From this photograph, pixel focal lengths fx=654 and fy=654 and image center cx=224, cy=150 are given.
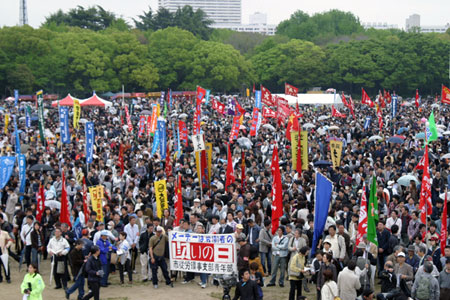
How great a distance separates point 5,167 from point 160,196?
4626 millimetres

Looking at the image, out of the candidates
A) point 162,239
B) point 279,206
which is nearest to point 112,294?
point 162,239

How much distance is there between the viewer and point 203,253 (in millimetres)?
11672

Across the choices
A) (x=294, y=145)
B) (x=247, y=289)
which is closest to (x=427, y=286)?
(x=247, y=289)

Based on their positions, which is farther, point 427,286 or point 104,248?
point 104,248

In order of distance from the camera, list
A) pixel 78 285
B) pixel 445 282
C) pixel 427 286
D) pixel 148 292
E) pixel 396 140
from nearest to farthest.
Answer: pixel 427 286
pixel 445 282
pixel 78 285
pixel 148 292
pixel 396 140

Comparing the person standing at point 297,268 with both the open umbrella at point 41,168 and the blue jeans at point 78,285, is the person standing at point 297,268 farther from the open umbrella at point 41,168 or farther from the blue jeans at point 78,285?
the open umbrella at point 41,168

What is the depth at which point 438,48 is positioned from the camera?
69562 mm

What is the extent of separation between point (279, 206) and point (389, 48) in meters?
61.7

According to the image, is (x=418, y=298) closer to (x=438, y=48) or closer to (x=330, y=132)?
(x=330, y=132)

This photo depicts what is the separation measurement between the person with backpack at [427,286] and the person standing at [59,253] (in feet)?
20.5

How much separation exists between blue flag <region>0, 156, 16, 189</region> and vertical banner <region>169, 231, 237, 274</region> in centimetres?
656

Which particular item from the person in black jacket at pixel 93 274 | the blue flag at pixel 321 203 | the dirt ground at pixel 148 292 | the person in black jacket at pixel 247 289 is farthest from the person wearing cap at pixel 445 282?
the person in black jacket at pixel 93 274

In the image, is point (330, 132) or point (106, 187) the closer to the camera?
point (106, 187)

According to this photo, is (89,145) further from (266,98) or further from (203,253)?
(266,98)
